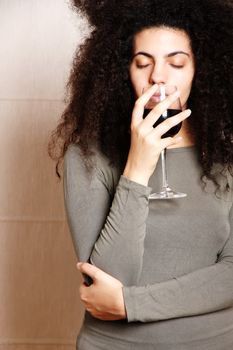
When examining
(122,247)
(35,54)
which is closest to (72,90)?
(122,247)

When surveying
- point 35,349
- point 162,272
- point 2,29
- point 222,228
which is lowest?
point 35,349

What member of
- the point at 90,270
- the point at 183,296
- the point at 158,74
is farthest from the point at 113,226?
the point at 158,74

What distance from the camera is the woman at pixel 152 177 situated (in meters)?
1.39

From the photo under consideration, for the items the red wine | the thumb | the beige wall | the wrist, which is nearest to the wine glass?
the red wine

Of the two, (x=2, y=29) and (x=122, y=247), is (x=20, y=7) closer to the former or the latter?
(x=2, y=29)

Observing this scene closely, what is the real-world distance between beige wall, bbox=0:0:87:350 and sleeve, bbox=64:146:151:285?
1146mm

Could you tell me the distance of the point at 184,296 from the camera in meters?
1.41

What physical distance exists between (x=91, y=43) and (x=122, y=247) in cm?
62

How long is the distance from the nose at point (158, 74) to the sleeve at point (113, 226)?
10.8 inches

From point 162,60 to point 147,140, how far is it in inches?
9.3

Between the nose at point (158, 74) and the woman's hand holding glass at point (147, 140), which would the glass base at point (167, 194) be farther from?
the nose at point (158, 74)

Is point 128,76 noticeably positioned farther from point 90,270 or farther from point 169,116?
point 90,270

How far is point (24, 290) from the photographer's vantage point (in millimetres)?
2674

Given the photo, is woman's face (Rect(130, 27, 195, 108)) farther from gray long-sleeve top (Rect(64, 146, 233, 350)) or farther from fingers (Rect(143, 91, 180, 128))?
gray long-sleeve top (Rect(64, 146, 233, 350))
